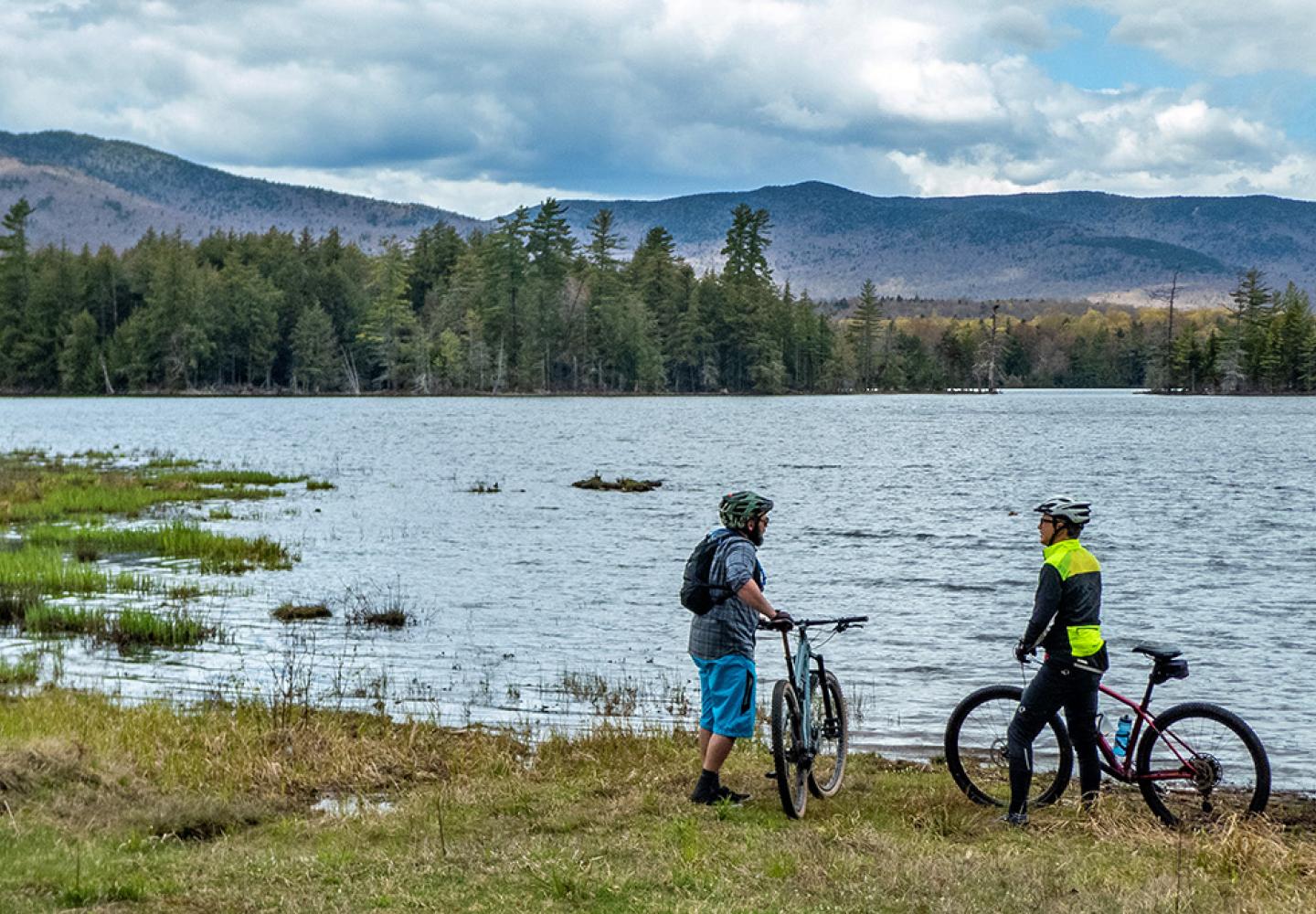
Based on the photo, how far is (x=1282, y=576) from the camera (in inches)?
1245

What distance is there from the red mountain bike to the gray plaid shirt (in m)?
2.21

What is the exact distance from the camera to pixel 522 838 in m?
9.37

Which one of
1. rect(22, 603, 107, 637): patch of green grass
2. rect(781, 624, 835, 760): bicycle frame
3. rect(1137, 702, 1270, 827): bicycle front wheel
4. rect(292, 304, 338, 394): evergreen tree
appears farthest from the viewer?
rect(292, 304, 338, 394): evergreen tree

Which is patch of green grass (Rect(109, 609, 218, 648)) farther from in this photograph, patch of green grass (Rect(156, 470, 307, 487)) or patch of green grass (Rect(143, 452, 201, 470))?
patch of green grass (Rect(143, 452, 201, 470))

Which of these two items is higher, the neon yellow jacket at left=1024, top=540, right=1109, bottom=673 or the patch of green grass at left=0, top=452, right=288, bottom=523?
the neon yellow jacket at left=1024, top=540, right=1109, bottom=673

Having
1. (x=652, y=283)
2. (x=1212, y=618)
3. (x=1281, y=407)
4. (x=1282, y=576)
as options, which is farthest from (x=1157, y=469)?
(x=652, y=283)

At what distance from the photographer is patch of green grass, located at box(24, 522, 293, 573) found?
29531mm

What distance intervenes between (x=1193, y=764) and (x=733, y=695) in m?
3.90

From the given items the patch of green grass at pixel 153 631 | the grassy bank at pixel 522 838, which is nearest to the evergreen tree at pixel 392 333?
the patch of green grass at pixel 153 631

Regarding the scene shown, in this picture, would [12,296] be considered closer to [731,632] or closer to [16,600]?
[16,600]

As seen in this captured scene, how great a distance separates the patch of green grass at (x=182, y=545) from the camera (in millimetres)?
29531

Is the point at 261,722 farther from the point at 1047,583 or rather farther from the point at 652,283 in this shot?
the point at 652,283

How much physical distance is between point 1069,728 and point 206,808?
696 cm

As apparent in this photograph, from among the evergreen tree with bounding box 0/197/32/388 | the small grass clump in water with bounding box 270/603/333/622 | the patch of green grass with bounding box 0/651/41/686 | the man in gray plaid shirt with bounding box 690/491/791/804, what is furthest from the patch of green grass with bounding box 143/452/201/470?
the evergreen tree with bounding box 0/197/32/388
